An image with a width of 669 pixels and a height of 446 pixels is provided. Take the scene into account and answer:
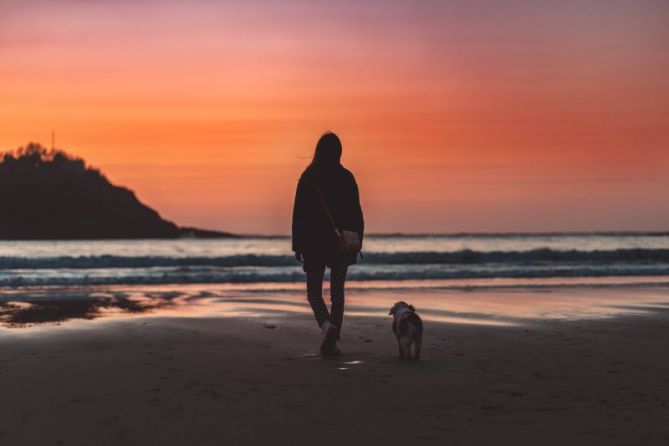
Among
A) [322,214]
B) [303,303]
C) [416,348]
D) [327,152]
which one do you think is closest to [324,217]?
[322,214]

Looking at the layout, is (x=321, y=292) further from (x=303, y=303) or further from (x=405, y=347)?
(x=303, y=303)

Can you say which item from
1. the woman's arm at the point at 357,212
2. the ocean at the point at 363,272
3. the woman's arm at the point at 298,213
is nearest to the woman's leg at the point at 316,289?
the woman's arm at the point at 298,213

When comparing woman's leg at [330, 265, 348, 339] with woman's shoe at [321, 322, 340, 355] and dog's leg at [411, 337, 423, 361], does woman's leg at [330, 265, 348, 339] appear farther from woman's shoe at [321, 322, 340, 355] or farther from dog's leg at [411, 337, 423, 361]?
dog's leg at [411, 337, 423, 361]

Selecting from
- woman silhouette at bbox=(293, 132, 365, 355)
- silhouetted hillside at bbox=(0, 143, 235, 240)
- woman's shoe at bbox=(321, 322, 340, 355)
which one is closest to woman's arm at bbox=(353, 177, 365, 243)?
woman silhouette at bbox=(293, 132, 365, 355)

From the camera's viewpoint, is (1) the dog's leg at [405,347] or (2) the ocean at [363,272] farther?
(2) the ocean at [363,272]

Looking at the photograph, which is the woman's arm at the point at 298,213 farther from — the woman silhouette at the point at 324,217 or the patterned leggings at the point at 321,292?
the patterned leggings at the point at 321,292

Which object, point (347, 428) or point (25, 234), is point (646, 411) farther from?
point (25, 234)

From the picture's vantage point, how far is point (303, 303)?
44.2 feet

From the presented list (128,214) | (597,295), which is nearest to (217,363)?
(597,295)

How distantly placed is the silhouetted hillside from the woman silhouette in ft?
252

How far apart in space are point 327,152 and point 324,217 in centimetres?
61

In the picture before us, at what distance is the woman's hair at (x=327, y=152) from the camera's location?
7.61 m

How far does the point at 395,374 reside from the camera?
632 centimetres

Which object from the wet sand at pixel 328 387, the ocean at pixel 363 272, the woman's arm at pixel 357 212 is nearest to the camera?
the wet sand at pixel 328 387
